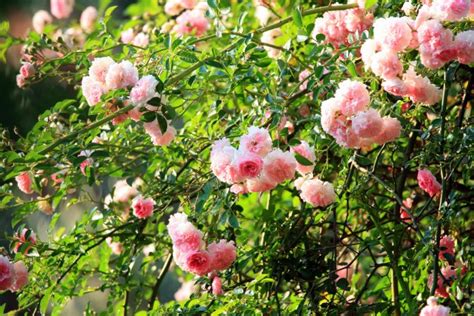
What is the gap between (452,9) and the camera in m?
1.53

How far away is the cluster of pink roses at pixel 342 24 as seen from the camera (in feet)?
6.29

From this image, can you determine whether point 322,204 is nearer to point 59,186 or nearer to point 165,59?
point 165,59

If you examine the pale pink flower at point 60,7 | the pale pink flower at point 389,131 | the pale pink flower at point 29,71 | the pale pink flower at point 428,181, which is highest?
the pale pink flower at point 60,7

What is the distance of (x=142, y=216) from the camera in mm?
2137

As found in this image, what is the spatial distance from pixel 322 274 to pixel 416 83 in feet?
1.63

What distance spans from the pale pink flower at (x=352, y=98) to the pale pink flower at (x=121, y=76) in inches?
14.6

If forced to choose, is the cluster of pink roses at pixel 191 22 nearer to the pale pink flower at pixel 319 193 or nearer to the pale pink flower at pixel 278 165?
the pale pink flower at pixel 319 193

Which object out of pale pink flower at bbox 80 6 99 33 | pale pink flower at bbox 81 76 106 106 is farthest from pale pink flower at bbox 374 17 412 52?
pale pink flower at bbox 80 6 99 33

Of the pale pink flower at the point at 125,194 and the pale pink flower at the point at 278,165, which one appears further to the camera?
the pale pink flower at the point at 125,194

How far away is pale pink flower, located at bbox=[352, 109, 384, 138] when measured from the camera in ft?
5.00

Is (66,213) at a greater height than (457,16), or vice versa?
(66,213)

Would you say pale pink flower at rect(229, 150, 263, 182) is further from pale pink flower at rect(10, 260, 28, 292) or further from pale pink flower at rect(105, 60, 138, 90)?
pale pink flower at rect(10, 260, 28, 292)

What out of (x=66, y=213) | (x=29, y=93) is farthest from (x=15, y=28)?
(x=66, y=213)

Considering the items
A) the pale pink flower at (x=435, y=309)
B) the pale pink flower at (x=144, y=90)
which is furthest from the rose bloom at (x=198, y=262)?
the pale pink flower at (x=435, y=309)
